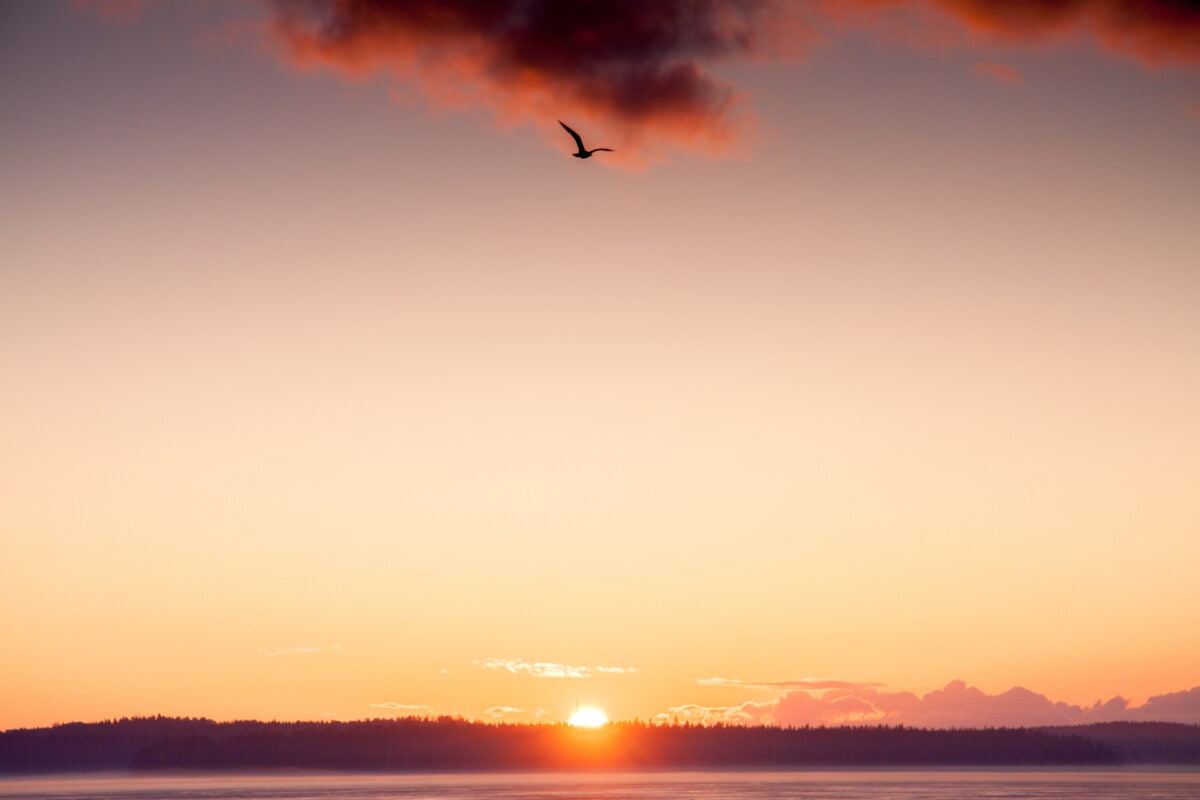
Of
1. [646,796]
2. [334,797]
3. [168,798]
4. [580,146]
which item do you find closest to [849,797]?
[646,796]

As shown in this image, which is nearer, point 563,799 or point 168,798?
point 563,799

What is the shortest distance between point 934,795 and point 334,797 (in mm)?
50562

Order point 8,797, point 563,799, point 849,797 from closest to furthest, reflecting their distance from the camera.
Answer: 1. point 849,797
2. point 563,799
3. point 8,797

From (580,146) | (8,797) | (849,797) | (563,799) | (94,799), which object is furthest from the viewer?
(8,797)

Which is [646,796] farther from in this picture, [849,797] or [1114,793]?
[1114,793]

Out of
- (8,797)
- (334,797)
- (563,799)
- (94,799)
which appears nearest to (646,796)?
(563,799)

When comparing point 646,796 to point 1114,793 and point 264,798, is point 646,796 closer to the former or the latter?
point 264,798

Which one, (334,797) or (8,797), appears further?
(8,797)

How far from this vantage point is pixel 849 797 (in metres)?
106

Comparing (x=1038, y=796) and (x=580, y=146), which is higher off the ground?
(x=580, y=146)

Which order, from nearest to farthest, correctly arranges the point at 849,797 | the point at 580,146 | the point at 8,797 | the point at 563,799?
the point at 580,146
the point at 849,797
the point at 563,799
the point at 8,797

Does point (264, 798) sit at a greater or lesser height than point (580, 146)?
lesser

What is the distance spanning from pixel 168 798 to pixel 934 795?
220ft

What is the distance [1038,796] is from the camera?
108 meters
